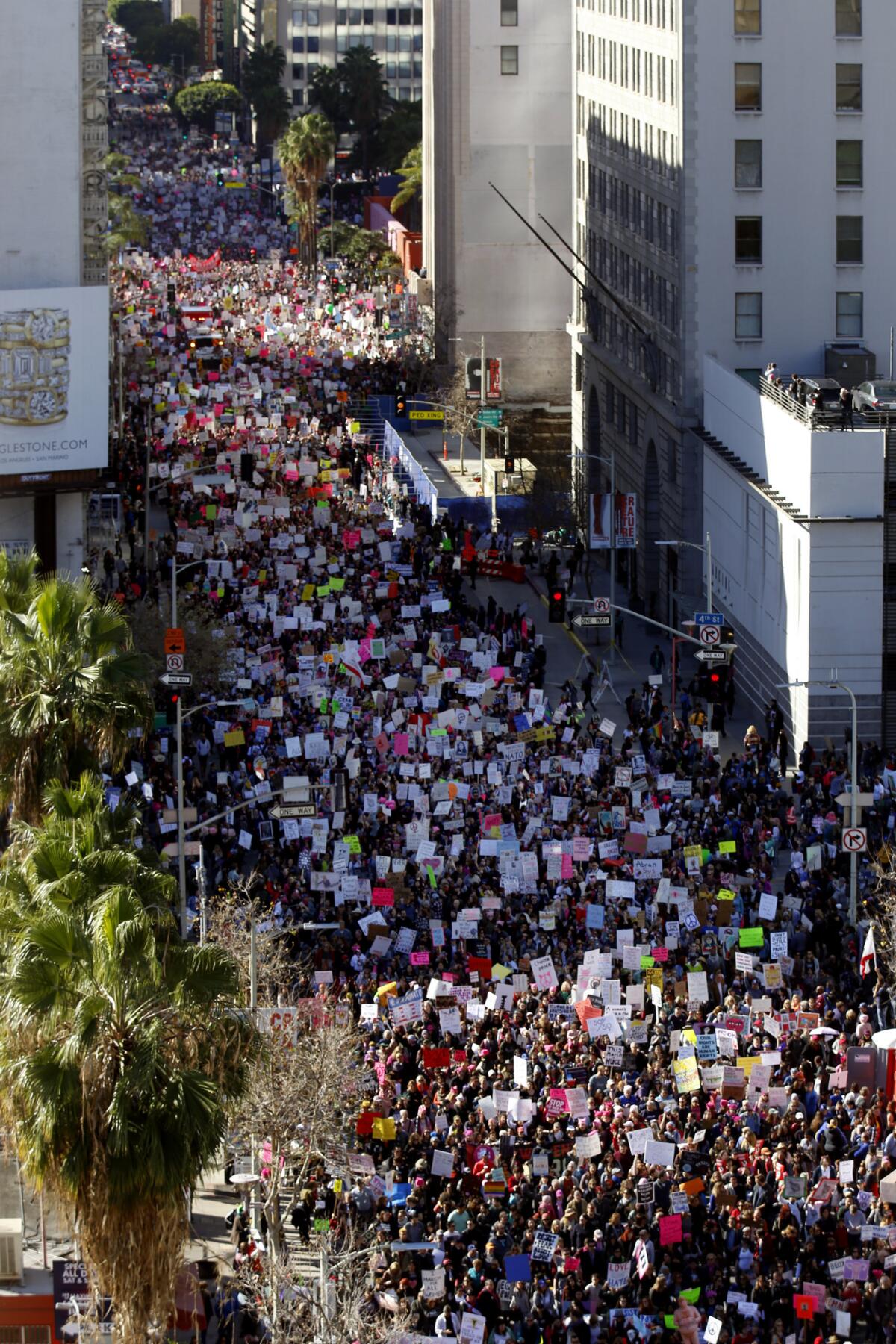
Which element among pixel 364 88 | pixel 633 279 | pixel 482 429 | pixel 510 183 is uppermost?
pixel 364 88

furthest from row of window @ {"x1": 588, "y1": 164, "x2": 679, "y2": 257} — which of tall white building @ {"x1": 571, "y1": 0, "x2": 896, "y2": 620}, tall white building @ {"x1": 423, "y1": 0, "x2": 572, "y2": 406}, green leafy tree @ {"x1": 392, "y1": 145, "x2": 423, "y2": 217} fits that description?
green leafy tree @ {"x1": 392, "y1": 145, "x2": 423, "y2": 217}

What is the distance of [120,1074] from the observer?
83.1 feet

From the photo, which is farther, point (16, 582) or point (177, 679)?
point (177, 679)

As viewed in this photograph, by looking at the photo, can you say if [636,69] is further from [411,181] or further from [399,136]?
[399,136]

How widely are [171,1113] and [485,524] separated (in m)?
64.1

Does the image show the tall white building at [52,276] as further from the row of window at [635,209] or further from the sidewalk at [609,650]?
the row of window at [635,209]

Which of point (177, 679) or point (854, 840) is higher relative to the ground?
point (177, 679)

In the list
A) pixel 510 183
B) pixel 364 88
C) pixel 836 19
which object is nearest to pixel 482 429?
pixel 836 19

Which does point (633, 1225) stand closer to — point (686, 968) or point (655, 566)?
point (686, 968)

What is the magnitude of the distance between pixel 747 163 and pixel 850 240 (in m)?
3.39

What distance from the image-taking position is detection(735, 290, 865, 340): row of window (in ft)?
245

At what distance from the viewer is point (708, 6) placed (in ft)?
242

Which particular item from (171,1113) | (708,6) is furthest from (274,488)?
(171,1113)

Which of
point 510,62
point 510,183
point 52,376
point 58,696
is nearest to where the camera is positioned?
point 58,696
